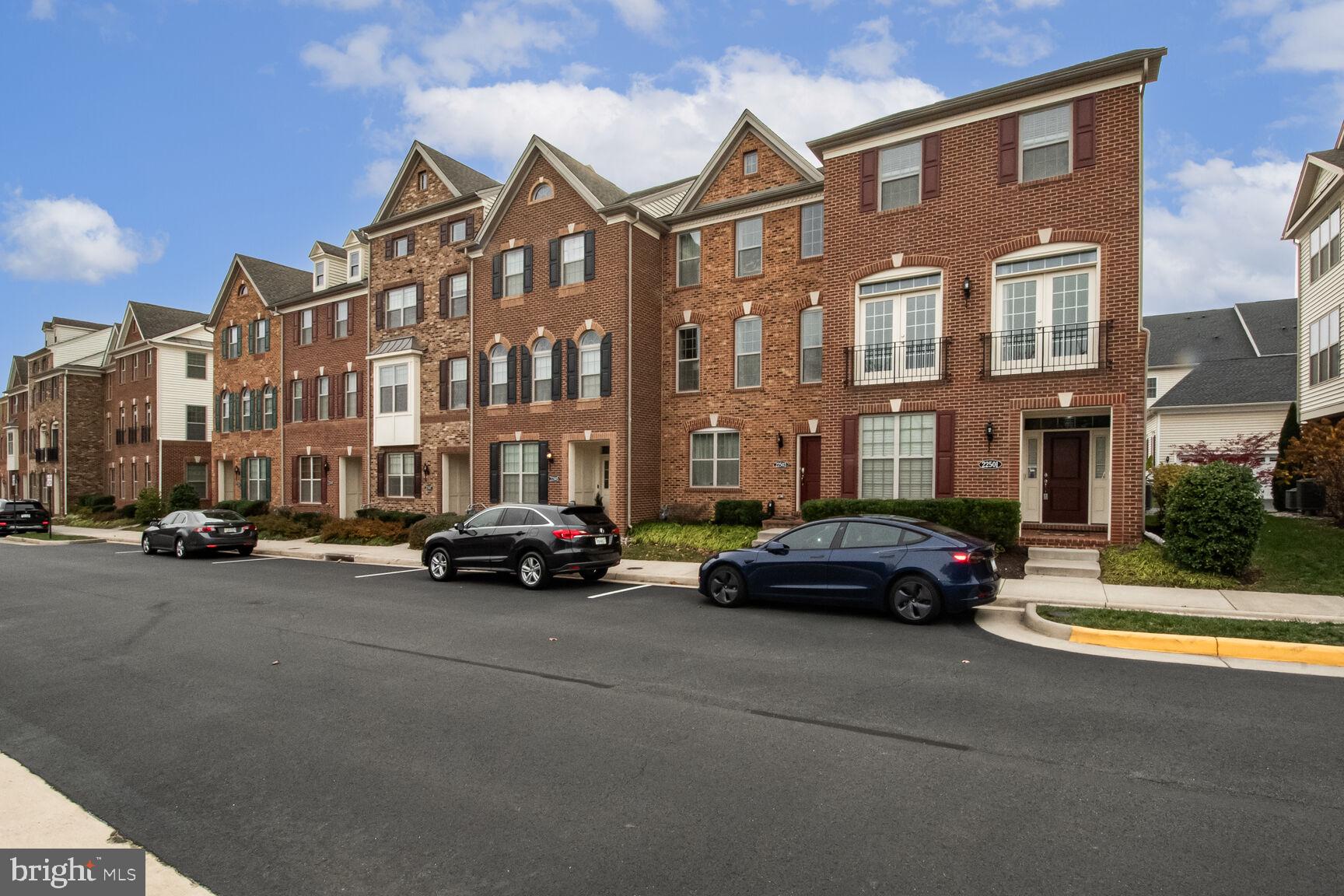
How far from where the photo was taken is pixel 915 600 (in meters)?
9.85

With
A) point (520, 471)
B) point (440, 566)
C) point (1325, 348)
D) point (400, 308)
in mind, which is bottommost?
point (440, 566)

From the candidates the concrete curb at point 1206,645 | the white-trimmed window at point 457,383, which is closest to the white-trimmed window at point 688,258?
the white-trimmed window at point 457,383

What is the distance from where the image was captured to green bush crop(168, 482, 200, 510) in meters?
33.2

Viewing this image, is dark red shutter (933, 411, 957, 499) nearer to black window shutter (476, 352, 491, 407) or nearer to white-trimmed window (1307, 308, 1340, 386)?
white-trimmed window (1307, 308, 1340, 386)

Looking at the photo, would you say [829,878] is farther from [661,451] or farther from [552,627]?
[661,451]

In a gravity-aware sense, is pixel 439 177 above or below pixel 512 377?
above

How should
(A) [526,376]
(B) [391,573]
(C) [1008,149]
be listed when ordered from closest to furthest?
(C) [1008,149] < (B) [391,573] < (A) [526,376]

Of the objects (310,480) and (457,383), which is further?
(310,480)

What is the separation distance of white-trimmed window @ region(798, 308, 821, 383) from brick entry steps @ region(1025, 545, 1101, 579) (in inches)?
288

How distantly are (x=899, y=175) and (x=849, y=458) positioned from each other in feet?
22.4

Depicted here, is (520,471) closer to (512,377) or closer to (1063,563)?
(512,377)

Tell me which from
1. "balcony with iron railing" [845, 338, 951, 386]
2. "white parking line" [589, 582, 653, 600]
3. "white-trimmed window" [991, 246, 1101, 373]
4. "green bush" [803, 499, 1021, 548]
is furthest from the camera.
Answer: "balcony with iron railing" [845, 338, 951, 386]

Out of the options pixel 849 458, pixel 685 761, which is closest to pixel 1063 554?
pixel 849 458

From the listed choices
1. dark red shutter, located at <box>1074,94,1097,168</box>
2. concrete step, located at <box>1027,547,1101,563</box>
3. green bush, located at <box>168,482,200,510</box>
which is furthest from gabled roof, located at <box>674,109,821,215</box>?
green bush, located at <box>168,482,200,510</box>
